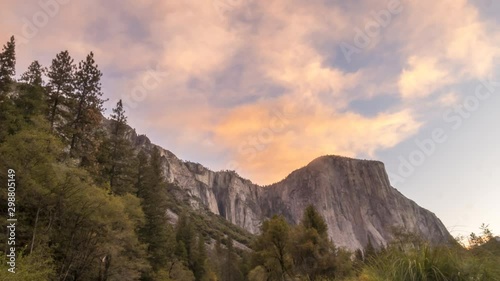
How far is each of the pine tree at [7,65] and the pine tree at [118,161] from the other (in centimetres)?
932

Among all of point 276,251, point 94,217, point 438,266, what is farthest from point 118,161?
point 438,266

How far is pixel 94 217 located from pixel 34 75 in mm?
13860

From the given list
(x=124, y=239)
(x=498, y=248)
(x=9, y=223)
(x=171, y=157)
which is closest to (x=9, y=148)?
(x=9, y=223)

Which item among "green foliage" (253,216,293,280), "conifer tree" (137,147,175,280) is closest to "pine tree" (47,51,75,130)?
"conifer tree" (137,147,175,280)

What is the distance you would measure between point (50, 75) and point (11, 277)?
2085cm

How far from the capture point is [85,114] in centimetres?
2975

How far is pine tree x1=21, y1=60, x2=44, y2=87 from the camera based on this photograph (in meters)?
27.7

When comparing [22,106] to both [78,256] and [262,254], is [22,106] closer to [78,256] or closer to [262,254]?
[78,256]

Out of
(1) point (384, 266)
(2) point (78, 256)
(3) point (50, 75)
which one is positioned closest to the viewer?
(1) point (384, 266)

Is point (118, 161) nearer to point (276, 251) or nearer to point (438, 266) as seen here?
point (276, 251)

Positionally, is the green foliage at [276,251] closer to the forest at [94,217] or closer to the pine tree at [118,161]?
the forest at [94,217]

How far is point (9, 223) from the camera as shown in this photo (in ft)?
62.3

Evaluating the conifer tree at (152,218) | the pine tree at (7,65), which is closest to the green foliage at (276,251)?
the conifer tree at (152,218)

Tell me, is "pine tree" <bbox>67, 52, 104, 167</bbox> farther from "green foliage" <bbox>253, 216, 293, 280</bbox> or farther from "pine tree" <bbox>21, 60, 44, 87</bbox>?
"green foliage" <bbox>253, 216, 293, 280</bbox>
